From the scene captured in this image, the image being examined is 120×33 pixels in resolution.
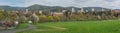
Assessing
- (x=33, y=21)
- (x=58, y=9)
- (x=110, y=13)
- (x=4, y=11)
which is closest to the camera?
(x=33, y=21)

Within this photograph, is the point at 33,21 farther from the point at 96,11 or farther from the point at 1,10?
the point at 96,11

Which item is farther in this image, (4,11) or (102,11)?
(102,11)

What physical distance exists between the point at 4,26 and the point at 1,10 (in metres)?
40.2

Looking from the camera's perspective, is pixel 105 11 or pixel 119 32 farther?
pixel 105 11

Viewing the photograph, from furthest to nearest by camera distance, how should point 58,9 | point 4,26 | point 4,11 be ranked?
point 58,9 < point 4,11 < point 4,26

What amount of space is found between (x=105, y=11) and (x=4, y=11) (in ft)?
196

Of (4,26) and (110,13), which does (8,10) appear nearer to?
(4,26)

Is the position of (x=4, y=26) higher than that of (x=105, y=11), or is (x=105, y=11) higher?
(x=4, y=26)

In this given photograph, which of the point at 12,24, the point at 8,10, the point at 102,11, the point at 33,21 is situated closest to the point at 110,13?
the point at 102,11

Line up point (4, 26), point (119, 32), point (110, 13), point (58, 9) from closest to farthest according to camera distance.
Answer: point (119, 32) < point (4, 26) < point (110, 13) < point (58, 9)

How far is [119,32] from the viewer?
22.4m

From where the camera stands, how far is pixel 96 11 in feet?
424

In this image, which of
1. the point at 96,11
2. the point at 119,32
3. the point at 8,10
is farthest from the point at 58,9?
the point at 119,32

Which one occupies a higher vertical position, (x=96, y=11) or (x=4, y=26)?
(x=4, y=26)
